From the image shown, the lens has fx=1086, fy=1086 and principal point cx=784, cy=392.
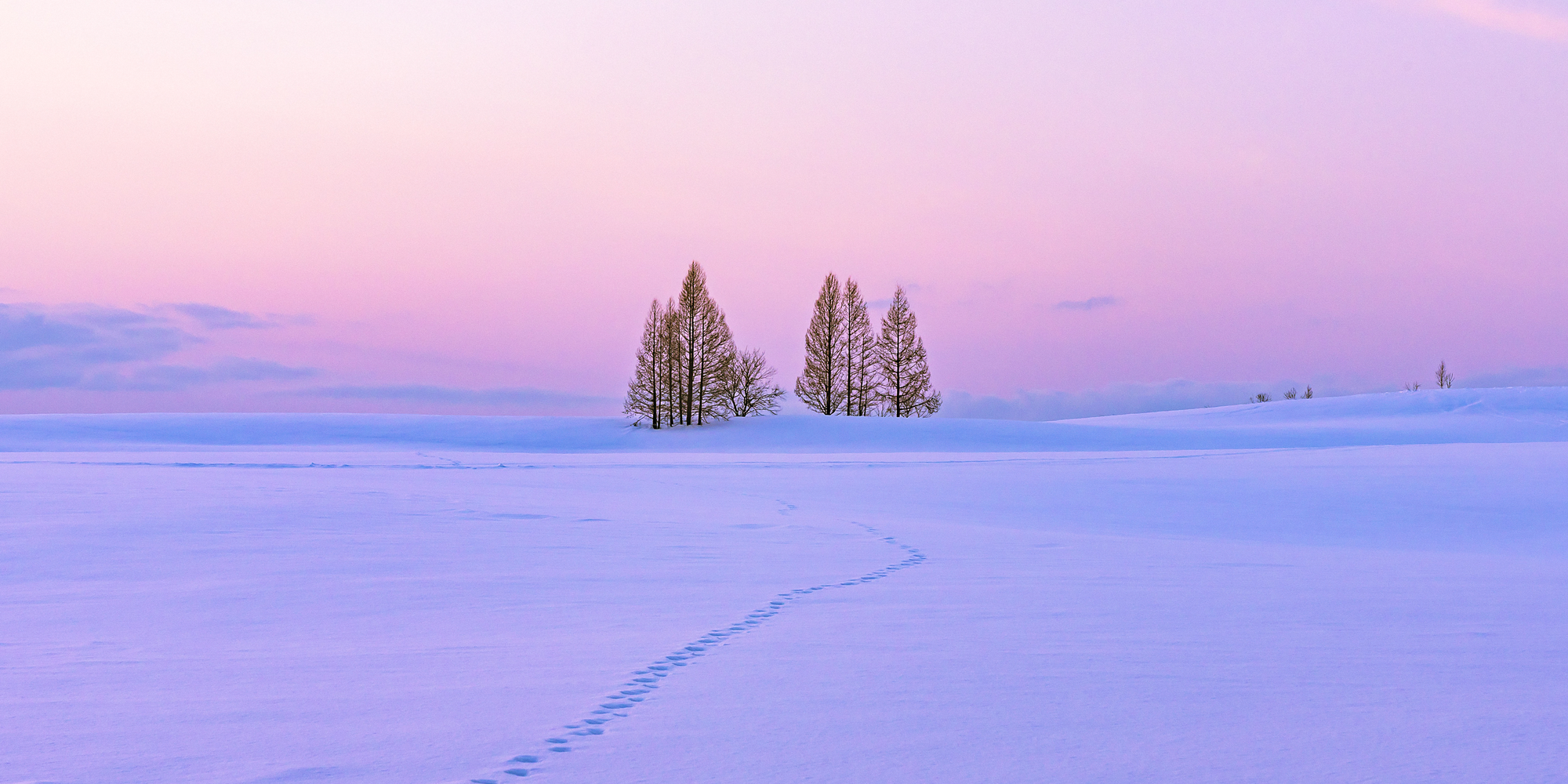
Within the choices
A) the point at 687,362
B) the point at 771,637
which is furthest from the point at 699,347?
→ the point at 771,637

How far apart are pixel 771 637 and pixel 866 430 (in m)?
29.0

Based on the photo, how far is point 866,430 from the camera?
3369 cm

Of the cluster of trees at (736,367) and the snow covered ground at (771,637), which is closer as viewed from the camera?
the snow covered ground at (771,637)

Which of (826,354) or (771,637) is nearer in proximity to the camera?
(771,637)

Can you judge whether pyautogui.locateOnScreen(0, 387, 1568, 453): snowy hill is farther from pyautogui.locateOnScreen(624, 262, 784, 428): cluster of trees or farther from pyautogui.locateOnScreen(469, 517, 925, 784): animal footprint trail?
pyautogui.locateOnScreen(469, 517, 925, 784): animal footprint trail

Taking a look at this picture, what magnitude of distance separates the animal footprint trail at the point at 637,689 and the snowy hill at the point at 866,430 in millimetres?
23391

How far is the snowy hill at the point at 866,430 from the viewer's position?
31578 millimetres

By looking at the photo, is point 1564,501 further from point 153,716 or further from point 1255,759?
point 153,716

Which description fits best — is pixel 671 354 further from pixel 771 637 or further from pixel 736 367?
pixel 771 637

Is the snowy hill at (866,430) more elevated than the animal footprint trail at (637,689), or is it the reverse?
the snowy hill at (866,430)

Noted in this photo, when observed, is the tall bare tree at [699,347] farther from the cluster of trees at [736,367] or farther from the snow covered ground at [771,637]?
the snow covered ground at [771,637]

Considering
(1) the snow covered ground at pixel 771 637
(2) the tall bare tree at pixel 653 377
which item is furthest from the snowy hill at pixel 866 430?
(1) the snow covered ground at pixel 771 637

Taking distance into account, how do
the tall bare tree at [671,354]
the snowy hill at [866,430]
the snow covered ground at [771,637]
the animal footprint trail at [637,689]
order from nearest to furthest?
1. the animal footprint trail at [637,689]
2. the snow covered ground at [771,637]
3. the snowy hill at [866,430]
4. the tall bare tree at [671,354]

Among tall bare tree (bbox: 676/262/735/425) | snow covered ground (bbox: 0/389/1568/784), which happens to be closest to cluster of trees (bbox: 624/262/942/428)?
tall bare tree (bbox: 676/262/735/425)
